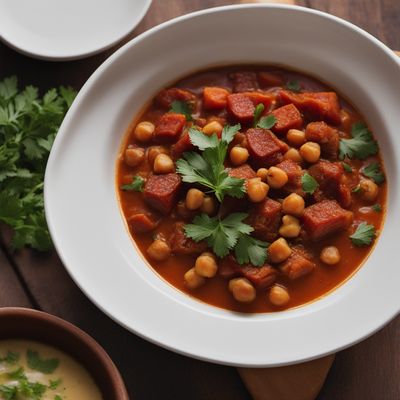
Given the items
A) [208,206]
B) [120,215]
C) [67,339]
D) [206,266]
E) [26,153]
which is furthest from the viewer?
[26,153]

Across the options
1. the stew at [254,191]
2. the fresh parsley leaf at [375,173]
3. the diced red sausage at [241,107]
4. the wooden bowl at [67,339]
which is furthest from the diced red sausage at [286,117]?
the wooden bowl at [67,339]

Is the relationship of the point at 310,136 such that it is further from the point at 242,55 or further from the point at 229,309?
the point at 229,309

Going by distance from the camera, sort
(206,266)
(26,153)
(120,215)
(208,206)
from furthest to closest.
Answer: (26,153) → (120,215) → (208,206) → (206,266)

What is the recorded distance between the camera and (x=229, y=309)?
4.33 meters

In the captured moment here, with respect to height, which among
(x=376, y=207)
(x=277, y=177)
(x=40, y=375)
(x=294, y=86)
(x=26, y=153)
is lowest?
(x=40, y=375)

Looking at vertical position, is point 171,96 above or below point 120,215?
above

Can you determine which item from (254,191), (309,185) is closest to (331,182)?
(309,185)

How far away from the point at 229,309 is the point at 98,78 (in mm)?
1407

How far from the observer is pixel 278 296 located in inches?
169

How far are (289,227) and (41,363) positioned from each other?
1459mm

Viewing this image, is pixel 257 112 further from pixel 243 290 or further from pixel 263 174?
pixel 243 290

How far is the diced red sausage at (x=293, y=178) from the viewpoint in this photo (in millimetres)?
4398

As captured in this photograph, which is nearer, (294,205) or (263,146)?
(294,205)

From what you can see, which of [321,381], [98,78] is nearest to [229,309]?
[321,381]
